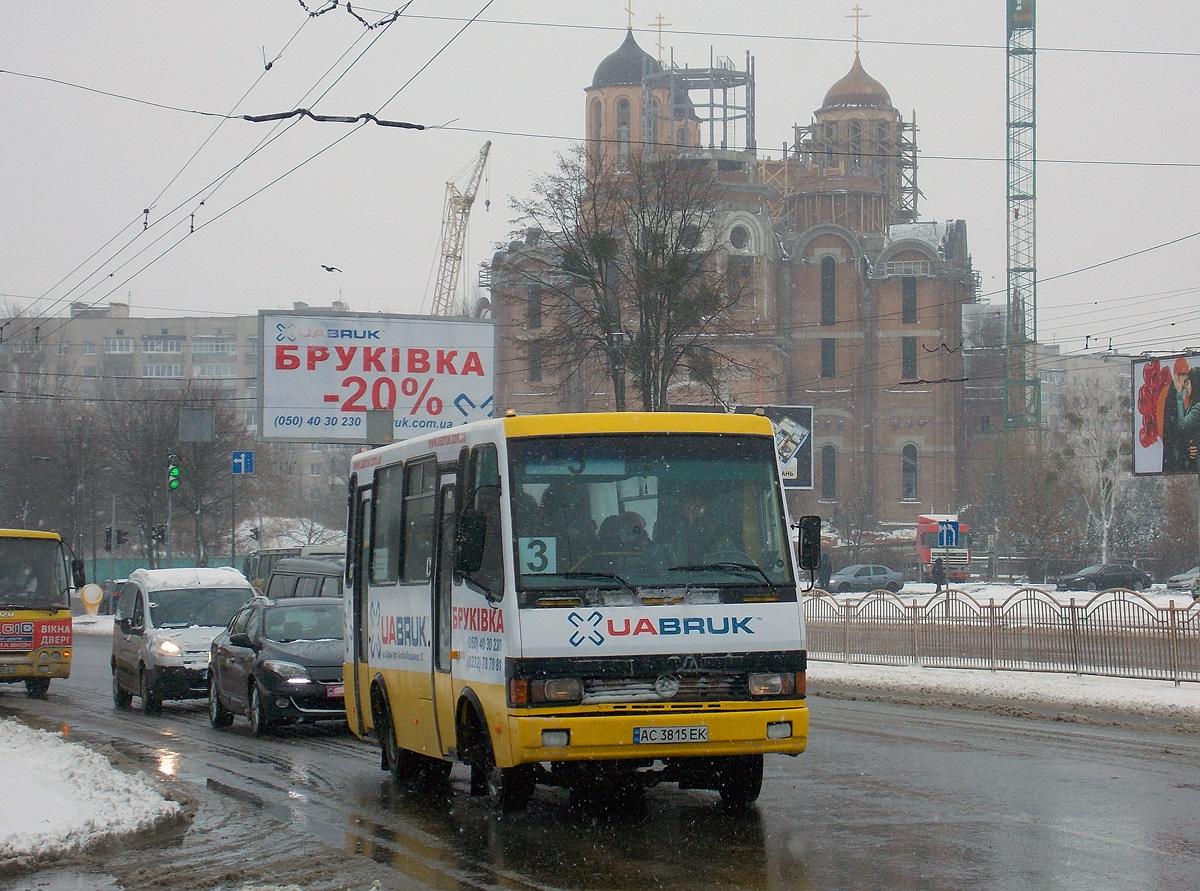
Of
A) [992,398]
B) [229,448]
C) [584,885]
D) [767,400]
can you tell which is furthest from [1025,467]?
[584,885]

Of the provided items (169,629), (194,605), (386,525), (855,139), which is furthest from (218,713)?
(855,139)

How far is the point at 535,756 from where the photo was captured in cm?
927

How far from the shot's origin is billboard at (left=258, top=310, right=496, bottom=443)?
37844 mm

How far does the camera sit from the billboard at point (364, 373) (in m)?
37.8

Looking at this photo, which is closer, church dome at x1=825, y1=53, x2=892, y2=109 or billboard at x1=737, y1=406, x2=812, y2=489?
billboard at x1=737, y1=406, x2=812, y2=489

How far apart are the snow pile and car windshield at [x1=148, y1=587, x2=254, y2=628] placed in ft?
26.5

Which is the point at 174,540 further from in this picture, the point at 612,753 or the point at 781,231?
the point at 612,753

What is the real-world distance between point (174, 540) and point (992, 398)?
54013 mm

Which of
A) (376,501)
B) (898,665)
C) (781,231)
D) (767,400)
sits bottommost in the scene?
(898,665)

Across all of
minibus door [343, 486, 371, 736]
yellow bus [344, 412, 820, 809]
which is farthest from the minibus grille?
minibus door [343, 486, 371, 736]

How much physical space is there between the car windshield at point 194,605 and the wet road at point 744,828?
262 inches

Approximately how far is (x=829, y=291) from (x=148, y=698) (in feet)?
251

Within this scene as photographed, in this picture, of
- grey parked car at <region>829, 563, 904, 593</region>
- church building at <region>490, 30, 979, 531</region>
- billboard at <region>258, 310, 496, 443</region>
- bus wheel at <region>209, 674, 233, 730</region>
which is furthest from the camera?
church building at <region>490, 30, 979, 531</region>

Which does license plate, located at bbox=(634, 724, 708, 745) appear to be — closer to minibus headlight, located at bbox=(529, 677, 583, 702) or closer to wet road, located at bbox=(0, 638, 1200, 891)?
minibus headlight, located at bbox=(529, 677, 583, 702)
